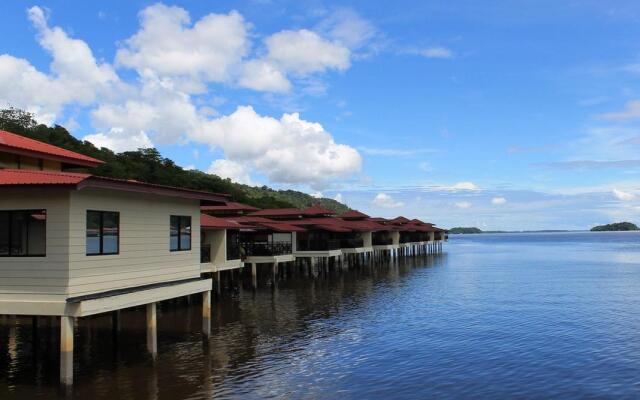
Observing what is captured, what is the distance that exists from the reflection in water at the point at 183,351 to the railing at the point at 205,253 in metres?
2.79

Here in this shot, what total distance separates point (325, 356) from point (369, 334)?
460cm

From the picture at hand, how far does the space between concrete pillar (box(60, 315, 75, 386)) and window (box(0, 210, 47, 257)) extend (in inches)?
76.8

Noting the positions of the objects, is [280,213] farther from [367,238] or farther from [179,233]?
[179,233]

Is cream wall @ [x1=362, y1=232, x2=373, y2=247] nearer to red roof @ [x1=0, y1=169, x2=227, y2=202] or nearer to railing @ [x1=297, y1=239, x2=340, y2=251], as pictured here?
railing @ [x1=297, y1=239, x2=340, y2=251]

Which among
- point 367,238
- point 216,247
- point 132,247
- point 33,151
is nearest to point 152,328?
point 132,247

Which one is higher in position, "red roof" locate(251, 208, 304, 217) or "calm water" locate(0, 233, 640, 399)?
"red roof" locate(251, 208, 304, 217)

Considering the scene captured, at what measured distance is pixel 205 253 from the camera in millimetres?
31375

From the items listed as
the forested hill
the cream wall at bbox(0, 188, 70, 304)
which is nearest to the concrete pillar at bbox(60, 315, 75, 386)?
the cream wall at bbox(0, 188, 70, 304)

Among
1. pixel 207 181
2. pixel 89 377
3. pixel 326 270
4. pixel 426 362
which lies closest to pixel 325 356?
pixel 426 362

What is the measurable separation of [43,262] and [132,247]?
3118 mm

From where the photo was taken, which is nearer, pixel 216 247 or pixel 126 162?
pixel 216 247

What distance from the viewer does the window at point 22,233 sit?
15.1m

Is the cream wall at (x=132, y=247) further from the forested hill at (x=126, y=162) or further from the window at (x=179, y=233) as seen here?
the forested hill at (x=126, y=162)

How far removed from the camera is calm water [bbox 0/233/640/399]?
16.2 m
